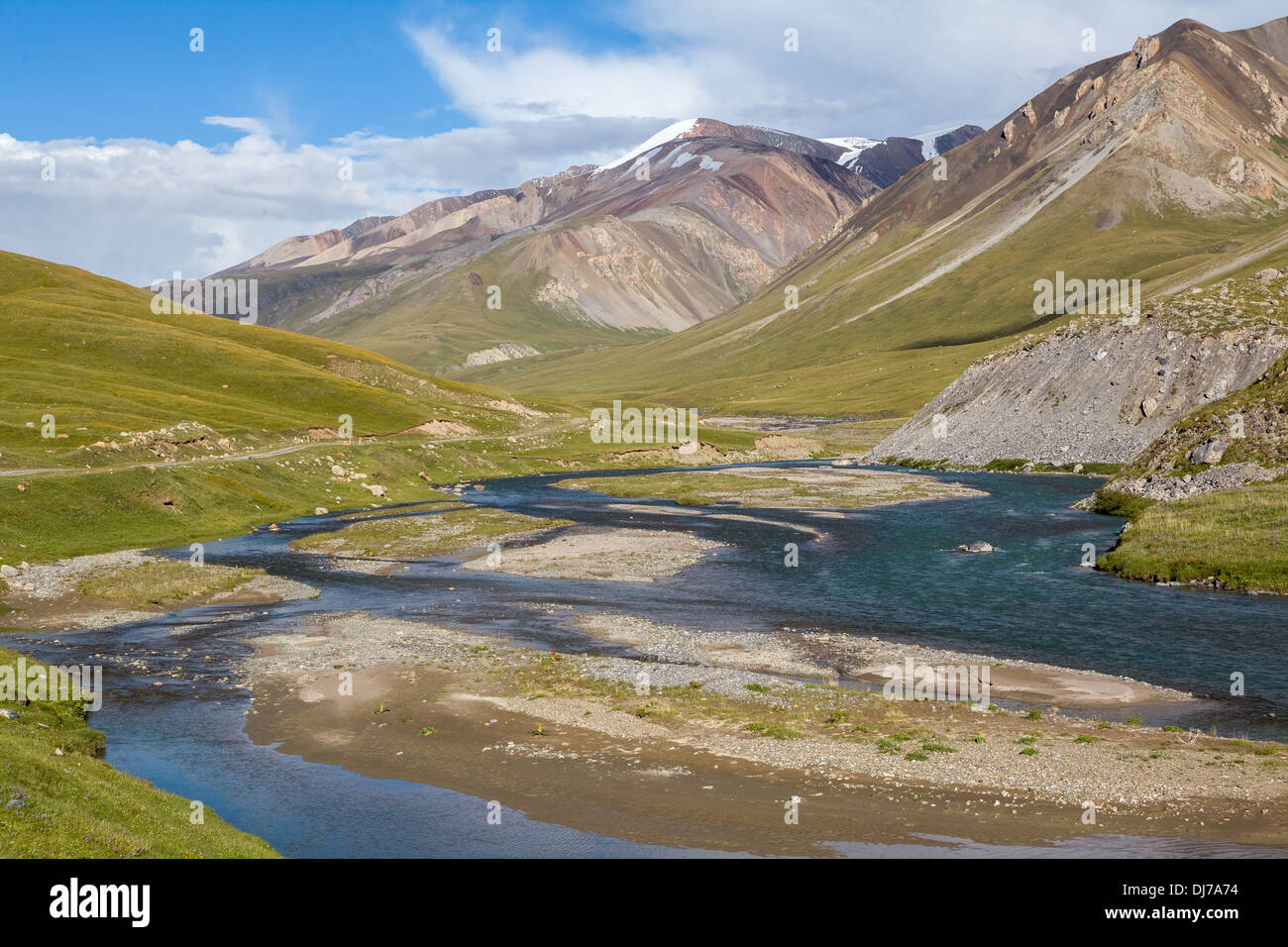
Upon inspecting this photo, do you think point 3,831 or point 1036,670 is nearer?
point 3,831

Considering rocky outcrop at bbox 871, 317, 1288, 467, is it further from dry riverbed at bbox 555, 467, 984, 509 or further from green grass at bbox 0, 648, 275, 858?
green grass at bbox 0, 648, 275, 858

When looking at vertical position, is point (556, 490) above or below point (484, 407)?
below

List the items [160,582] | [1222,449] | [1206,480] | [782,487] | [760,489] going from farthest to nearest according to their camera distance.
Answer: [782,487] < [760,489] < [1222,449] < [1206,480] < [160,582]

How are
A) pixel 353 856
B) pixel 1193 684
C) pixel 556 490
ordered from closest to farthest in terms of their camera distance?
1. pixel 353 856
2. pixel 1193 684
3. pixel 556 490

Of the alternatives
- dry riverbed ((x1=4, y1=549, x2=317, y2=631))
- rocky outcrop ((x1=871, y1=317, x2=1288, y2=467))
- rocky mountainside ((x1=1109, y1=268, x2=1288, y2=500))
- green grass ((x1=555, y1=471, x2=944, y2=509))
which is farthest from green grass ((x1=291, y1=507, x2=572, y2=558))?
rocky outcrop ((x1=871, y1=317, x2=1288, y2=467))

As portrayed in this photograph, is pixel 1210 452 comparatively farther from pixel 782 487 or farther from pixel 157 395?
pixel 157 395

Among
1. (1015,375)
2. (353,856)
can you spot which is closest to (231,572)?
(353,856)

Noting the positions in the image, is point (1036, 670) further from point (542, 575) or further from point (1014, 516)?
point (1014, 516)

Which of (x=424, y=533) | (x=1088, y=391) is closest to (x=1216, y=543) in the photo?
(x=424, y=533)
